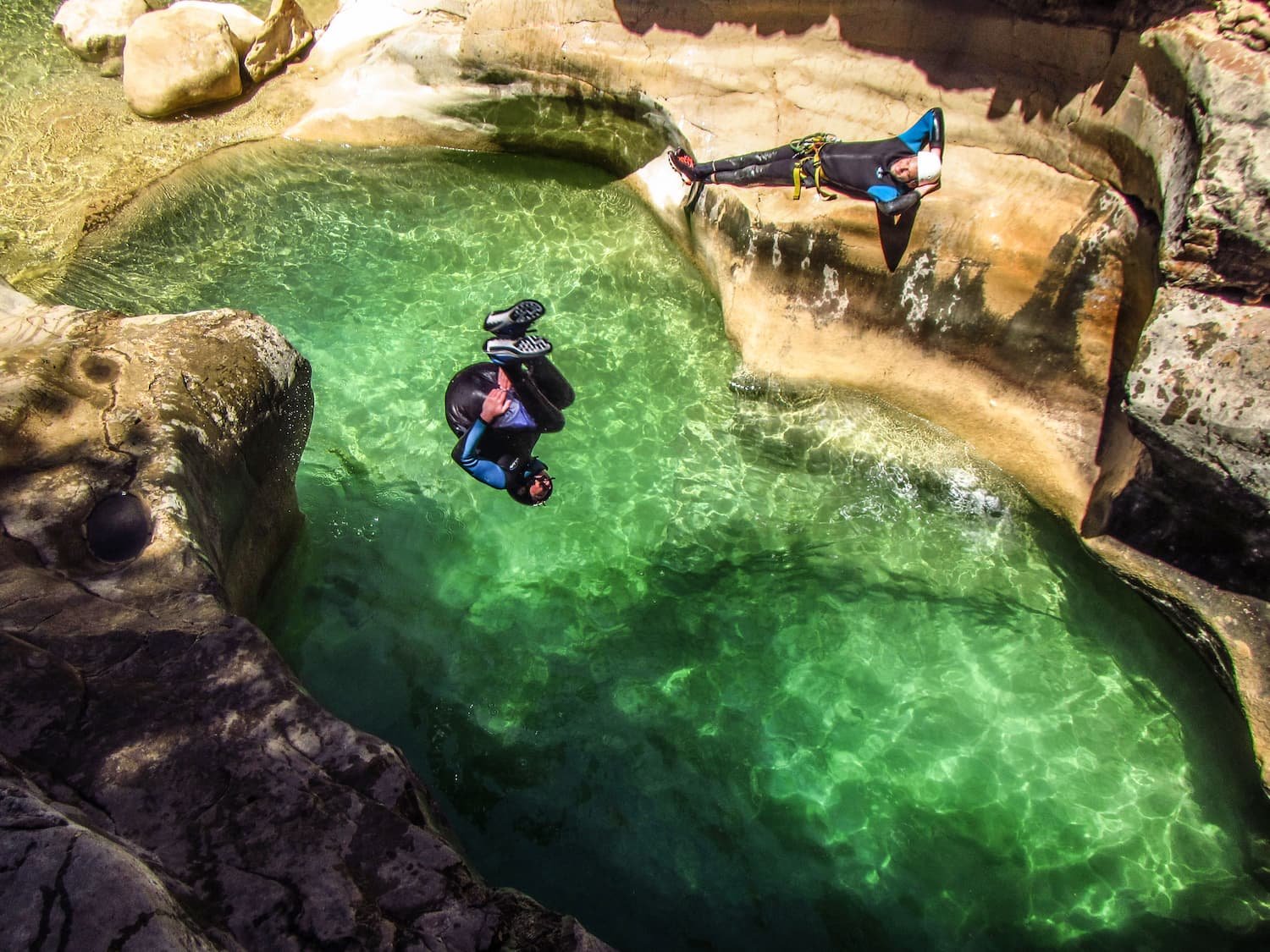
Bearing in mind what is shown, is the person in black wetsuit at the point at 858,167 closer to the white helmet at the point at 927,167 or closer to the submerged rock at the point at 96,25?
the white helmet at the point at 927,167

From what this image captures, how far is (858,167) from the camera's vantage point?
5.93 m

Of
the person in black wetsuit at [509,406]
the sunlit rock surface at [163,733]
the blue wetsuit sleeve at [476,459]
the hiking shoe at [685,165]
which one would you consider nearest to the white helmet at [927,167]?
the hiking shoe at [685,165]

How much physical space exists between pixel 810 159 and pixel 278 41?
598cm

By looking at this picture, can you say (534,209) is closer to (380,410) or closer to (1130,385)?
(380,410)

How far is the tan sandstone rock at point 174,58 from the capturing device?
8219 mm

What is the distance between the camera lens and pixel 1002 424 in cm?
607

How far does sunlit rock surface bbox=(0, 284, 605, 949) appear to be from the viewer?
7.61 feet

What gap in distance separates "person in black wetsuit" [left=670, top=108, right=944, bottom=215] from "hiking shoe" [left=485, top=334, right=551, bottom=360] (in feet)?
8.52

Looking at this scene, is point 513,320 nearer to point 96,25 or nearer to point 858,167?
point 858,167

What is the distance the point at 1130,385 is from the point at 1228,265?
0.74 meters

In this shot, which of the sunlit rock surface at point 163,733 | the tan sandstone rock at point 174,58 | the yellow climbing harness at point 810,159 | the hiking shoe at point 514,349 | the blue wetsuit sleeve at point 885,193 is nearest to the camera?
the sunlit rock surface at point 163,733

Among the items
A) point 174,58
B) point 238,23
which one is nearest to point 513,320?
point 174,58

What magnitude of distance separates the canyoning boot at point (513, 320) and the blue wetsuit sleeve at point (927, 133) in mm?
3058

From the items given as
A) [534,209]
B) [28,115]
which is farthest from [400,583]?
[28,115]
